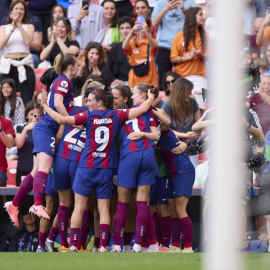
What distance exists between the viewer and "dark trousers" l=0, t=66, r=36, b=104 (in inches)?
538

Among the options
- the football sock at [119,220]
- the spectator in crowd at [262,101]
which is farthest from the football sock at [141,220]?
the spectator in crowd at [262,101]

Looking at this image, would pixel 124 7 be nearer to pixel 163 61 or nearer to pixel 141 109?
pixel 163 61

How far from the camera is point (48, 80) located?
1264 centimetres

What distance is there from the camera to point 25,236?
11.0 meters

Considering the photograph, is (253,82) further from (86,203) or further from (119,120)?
(86,203)

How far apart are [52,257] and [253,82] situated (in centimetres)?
305

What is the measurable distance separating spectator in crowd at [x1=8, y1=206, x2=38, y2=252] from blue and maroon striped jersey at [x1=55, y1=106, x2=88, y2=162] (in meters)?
2.07

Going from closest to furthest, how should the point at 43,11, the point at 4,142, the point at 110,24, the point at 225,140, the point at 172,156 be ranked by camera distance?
1. the point at 225,140
2. the point at 172,156
3. the point at 4,142
4. the point at 110,24
5. the point at 43,11

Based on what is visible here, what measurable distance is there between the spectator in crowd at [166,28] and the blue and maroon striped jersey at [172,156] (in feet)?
14.6

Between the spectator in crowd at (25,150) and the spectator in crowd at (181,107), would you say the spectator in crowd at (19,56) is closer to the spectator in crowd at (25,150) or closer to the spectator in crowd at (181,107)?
the spectator in crowd at (25,150)

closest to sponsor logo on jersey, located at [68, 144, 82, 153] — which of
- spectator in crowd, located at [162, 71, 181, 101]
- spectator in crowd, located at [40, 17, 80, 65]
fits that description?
spectator in crowd, located at [162, 71, 181, 101]

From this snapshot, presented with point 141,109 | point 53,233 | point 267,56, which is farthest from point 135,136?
point 267,56

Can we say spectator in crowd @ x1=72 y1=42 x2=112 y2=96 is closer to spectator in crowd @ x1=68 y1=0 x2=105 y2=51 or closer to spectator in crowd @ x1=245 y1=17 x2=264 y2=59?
spectator in crowd @ x1=68 y1=0 x2=105 y2=51

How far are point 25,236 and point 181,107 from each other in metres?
2.77
